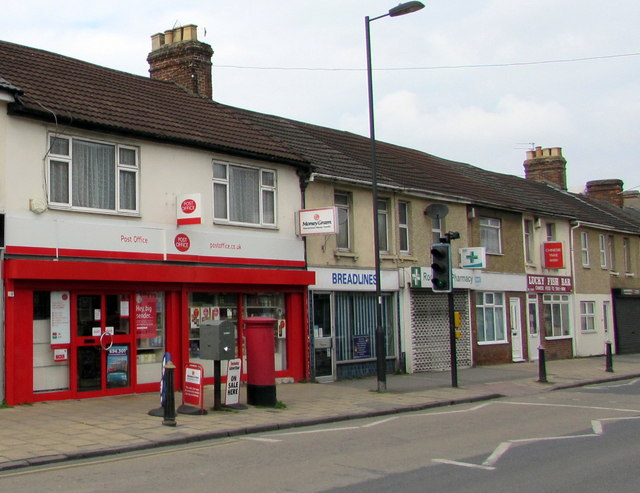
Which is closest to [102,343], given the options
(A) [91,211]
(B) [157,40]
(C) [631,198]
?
(A) [91,211]

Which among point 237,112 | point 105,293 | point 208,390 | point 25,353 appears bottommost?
point 208,390

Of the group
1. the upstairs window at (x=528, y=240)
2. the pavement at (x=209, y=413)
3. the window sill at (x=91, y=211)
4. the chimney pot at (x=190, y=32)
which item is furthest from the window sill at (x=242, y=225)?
the upstairs window at (x=528, y=240)

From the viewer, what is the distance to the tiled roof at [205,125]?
615 inches

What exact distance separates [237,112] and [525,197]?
45.2ft

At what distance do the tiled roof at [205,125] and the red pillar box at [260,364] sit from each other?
4.69 meters

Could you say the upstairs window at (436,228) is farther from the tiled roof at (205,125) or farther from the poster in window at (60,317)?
the poster in window at (60,317)

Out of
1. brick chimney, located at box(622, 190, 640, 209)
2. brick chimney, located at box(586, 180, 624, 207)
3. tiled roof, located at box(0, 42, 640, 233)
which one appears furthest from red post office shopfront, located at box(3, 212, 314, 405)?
brick chimney, located at box(622, 190, 640, 209)

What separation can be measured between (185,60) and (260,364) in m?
11.0

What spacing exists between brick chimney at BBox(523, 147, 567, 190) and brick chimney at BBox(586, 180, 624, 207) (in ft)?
13.1

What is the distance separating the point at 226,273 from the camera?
17.1 metres

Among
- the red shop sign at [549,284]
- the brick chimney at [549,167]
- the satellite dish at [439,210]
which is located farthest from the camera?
the brick chimney at [549,167]

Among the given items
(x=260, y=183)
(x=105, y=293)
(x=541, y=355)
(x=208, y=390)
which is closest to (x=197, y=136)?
(x=260, y=183)

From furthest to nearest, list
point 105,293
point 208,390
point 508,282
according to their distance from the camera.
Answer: point 508,282
point 208,390
point 105,293

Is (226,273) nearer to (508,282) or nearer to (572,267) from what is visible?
(508,282)
